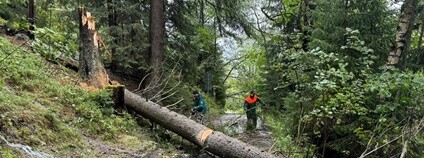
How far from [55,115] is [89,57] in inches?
101

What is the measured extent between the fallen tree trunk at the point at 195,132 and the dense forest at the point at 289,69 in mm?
331

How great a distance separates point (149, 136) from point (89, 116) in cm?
166

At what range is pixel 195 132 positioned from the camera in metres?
8.39

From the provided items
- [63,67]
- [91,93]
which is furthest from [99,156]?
[63,67]

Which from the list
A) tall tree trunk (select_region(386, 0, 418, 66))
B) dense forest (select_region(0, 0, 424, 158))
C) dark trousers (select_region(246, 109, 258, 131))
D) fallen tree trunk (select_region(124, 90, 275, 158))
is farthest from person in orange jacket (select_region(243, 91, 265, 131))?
tall tree trunk (select_region(386, 0, 418, 66))

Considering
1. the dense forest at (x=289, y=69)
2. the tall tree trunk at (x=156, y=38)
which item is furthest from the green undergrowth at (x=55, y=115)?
the tall tree trunk at (x=156, y=38)

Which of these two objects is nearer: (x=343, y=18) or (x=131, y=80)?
(x=343, y=18)

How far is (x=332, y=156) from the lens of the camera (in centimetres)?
961

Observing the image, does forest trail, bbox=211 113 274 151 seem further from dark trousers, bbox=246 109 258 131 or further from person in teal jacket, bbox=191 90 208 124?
person in teal jacket, bbox=191 90 208 124

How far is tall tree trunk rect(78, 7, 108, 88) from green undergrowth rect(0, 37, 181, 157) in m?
0.44

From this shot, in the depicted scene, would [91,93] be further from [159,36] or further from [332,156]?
[332,156]

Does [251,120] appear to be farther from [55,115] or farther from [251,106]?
[55,115]

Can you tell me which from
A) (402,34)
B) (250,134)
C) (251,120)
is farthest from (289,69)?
(251,120)

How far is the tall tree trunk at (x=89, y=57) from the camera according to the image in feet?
29.6
